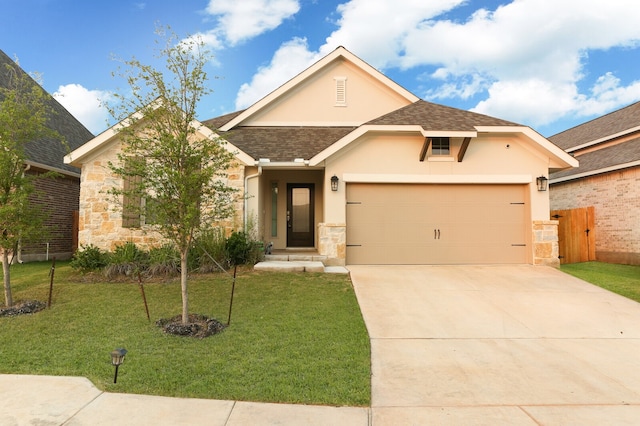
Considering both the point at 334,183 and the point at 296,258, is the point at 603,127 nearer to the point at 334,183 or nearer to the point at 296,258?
the point at 334,183

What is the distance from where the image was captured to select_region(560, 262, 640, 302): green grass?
301 inches

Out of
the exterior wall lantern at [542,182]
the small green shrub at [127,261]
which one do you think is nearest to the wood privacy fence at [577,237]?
the exterior wall lantern at [542,182]

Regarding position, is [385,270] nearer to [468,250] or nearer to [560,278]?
[468,250]

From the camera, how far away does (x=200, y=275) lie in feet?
28.1

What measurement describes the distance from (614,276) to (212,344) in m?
9.91

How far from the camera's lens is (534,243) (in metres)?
10.0

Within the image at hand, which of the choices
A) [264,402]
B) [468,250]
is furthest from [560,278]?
[264,402]

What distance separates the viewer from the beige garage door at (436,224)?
33.5ft

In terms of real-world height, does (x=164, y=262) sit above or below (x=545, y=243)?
below

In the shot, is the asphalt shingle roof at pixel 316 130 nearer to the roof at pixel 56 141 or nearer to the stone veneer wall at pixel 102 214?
the stone veneer wall at pixel 102 214

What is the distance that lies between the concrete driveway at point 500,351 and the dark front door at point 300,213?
177 inches

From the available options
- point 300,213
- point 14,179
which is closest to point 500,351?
point 14,179

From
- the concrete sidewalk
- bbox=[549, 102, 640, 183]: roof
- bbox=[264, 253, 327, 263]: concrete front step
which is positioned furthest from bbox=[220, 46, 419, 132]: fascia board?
the concrete sidewalk

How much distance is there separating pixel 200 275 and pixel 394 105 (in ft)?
29.8
